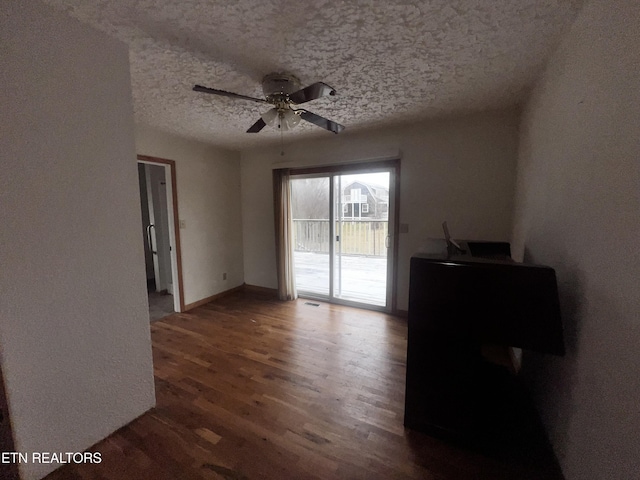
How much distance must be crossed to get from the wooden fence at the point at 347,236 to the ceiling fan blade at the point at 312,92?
2.12 metres

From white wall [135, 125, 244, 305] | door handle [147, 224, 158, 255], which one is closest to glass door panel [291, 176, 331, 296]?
white wall [135, 125, 244, 305]

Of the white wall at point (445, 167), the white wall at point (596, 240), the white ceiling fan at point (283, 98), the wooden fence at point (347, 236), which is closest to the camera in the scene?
the white wall at point (596, 240)

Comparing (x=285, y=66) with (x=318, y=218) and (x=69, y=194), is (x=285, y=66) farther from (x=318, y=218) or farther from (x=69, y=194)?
(x=318, y=218)

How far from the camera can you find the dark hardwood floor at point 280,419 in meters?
1.29

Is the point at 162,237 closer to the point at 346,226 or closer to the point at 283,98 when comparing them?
the point at 346,226

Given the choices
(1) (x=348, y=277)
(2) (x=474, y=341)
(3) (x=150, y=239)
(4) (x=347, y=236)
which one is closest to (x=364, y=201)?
(4) (x=347, y=236)

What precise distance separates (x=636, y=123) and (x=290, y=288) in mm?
3610

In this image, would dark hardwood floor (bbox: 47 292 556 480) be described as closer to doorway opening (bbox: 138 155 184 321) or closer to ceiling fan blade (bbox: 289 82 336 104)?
doorway opening (bbox: 138 155 184 321)

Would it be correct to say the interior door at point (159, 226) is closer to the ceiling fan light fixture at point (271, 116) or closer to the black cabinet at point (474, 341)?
the ceiling fan light fixture at point (271, 116)

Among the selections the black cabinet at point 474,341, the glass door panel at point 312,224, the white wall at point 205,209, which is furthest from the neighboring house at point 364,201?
the black cabinet at point 474,341

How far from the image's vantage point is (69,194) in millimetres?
1240

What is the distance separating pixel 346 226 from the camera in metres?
3.78

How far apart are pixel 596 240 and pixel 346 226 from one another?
288cm

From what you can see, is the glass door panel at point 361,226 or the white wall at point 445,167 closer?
the white wall at point 445,167
